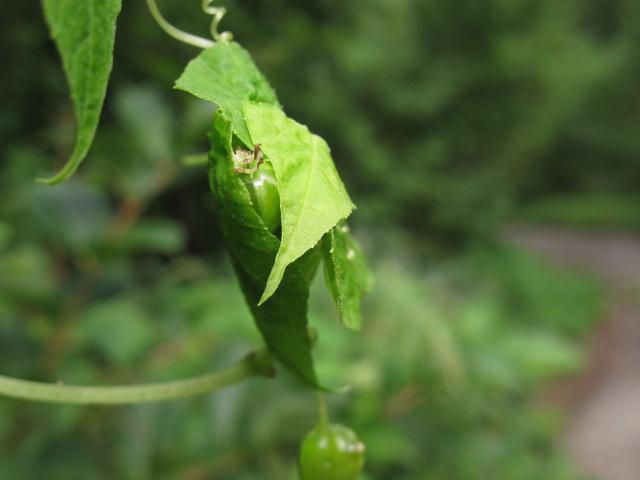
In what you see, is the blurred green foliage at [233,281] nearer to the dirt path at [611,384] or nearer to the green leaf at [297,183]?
the dirt path at [611,384]

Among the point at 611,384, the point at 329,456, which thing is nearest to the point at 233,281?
the point at 329,456

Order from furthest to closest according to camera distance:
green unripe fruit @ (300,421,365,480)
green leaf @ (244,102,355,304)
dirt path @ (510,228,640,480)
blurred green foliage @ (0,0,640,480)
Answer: dirt path @ (510,228,640,480)
blurred green foliage @ (0,0,640,480)
green unripe fruit @ (300,421,365,480)
green leaf @ (244,102,355,304)

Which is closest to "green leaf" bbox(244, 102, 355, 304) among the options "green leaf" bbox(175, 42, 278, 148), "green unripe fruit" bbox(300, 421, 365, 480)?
"green leaf" bbox(175, 42, 278, 148)

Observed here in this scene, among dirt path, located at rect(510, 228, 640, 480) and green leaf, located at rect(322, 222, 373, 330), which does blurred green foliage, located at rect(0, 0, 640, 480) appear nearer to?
dirt path, located at rect(510, 228, 640, 480)

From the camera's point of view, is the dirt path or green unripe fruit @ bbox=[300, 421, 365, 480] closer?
green unripe fruit @ bbox=[300, 421, 365, 480]

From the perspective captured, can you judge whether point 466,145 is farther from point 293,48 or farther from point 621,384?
point 293,48

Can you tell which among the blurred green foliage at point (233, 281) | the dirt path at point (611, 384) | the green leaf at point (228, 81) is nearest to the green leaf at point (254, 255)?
the green leaf at point (228, 81)
